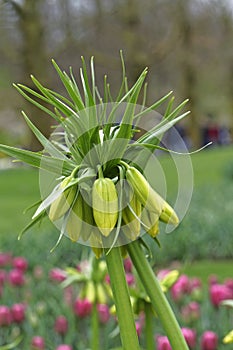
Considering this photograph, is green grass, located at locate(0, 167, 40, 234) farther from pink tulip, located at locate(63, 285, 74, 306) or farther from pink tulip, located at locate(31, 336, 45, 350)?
pink tulip, located at locate(31, 336, 45, 350)

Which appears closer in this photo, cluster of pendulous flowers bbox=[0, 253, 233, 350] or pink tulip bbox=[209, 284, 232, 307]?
cluster of pendulous flowers bbox=[0, 253, 233, 350]

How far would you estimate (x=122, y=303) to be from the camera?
1.94 ft

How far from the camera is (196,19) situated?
587 inches

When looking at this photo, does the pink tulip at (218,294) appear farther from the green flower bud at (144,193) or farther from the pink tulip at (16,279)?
the green flower bud at (144,193)

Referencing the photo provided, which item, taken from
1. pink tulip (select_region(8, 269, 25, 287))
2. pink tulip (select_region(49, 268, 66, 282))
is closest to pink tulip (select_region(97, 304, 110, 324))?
pink tulip (select_region(49, 268, 66, 282))

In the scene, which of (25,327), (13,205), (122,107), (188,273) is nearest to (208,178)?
(13,205)

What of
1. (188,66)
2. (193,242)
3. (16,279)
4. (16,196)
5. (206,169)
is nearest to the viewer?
(16,279)

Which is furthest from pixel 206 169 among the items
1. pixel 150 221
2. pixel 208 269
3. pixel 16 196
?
pixel 150 221

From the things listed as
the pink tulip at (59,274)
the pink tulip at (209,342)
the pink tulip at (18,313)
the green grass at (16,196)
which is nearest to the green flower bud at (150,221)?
the pink tulip at (59,274)

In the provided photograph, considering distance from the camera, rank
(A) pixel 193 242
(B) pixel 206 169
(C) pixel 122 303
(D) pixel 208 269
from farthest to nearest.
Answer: (B) pixel 206 169 → (A) pixel 193 242 → (D) pixel 208 269 → (C) pixel 122 303

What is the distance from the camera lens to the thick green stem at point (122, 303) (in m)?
0.59

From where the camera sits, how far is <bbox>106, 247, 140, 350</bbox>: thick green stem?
1.92 feet

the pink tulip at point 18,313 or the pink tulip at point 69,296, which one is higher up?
the pink tulip at point 18,313

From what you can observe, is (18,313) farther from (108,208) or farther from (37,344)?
(108,208)
